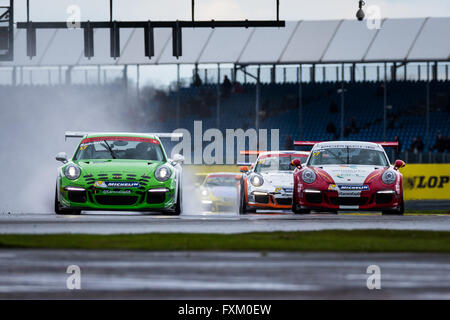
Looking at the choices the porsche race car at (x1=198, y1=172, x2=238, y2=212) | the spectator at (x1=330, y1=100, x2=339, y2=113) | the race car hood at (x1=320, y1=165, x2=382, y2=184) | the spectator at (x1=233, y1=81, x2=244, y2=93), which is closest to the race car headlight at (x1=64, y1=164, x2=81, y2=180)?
the race car hood at (x1=320, y1=165, x2=382, y2=184)

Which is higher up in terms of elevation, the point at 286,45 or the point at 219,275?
the point at 286,45

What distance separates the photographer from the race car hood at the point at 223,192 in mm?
24000

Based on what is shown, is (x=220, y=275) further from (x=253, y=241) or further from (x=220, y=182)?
(x=220, y=182)

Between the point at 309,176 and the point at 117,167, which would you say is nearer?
the point at 117,167

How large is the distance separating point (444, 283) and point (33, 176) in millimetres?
27157

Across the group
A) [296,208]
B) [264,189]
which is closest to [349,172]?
Answer: [296,208]

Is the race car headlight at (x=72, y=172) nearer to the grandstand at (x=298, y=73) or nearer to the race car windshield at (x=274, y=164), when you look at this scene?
the race car windshield at (x=274, y=164)

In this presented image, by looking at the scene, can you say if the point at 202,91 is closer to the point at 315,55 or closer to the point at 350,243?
the point at 315,55

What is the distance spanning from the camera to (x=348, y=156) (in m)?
17.8

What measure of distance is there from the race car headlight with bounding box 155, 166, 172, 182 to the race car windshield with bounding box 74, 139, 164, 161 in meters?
0.90

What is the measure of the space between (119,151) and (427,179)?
1832 cm

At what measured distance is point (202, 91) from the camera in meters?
47.2

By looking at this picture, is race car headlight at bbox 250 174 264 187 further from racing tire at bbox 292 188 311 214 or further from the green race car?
the green race car
